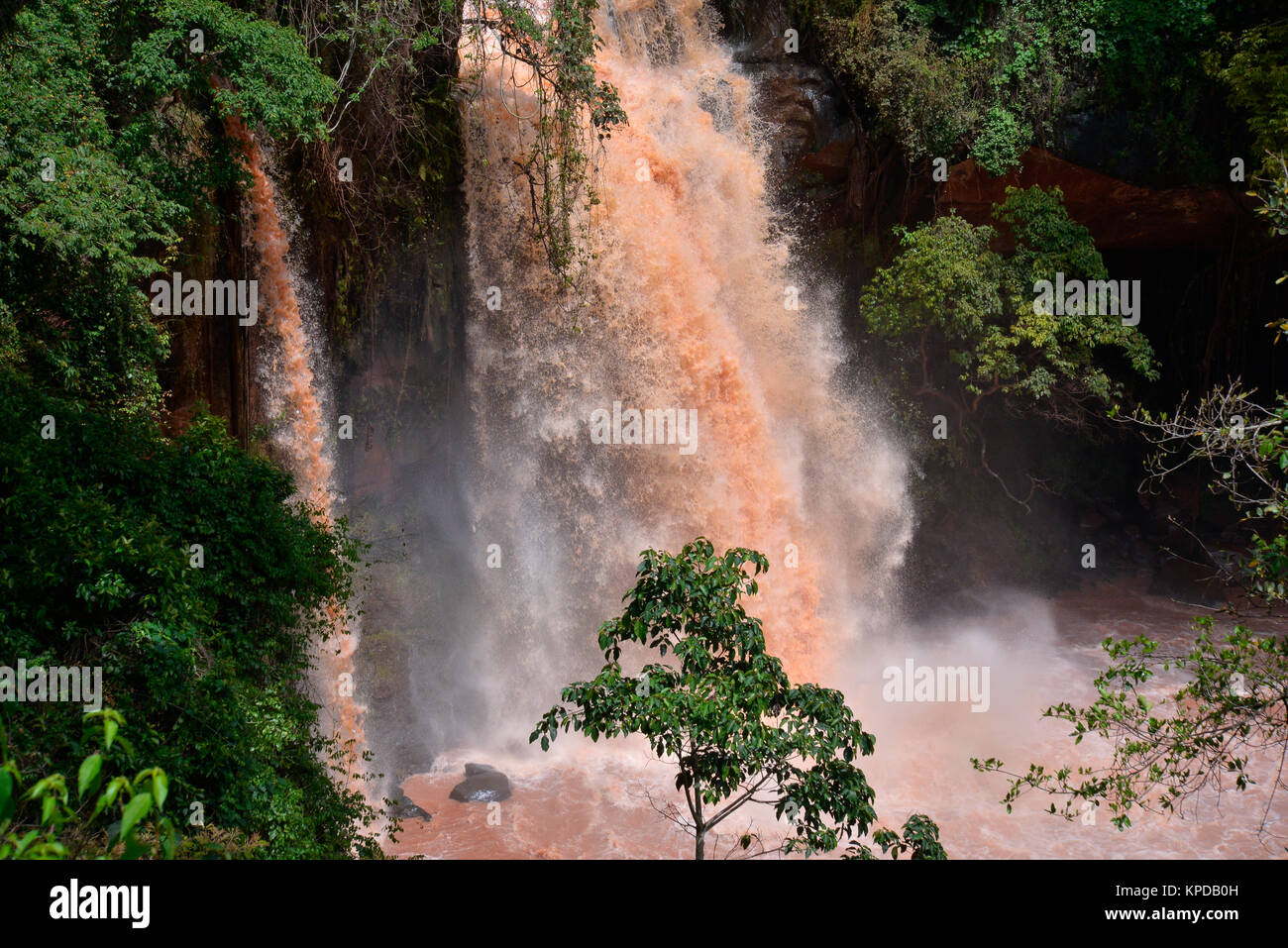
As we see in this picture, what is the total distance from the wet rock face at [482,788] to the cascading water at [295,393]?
51.4 inches

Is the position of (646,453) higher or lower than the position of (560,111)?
lower

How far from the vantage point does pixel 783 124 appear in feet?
43.2

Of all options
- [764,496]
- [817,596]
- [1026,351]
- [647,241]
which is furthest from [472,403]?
[1026,351]

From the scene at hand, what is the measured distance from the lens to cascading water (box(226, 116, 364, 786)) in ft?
35.5

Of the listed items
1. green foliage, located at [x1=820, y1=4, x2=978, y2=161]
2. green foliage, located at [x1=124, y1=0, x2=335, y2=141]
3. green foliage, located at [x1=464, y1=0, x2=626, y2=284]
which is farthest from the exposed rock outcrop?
green foliage, located at [x1=124, y1=0, x2=335, y2=141]

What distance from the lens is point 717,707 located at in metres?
4.73

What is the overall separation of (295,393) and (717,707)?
845 centimetres

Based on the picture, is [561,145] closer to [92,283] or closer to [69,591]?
[92,283]

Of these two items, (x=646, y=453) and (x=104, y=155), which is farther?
(x=646, y=453)

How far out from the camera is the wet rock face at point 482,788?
11.2m

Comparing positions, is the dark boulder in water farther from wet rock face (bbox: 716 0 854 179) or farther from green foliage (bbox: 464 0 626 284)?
wet rock face (bbox: 716 0 854 179)

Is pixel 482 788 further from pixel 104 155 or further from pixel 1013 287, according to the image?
pixel 1013 287

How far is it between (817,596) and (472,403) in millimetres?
5493

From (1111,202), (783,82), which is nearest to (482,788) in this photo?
(783,82)
